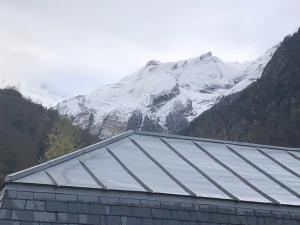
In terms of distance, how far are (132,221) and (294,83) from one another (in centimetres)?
6274

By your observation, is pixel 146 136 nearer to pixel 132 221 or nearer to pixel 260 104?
pixel 132 221

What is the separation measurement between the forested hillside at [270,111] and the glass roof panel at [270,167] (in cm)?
4514

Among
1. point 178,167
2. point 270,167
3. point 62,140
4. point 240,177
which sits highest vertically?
point 62,140

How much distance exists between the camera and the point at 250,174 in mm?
13859

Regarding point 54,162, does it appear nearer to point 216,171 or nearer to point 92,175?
point 92,175

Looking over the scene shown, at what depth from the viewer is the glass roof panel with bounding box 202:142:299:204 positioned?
12938 mm

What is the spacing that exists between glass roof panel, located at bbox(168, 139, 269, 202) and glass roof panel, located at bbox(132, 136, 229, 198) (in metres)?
0.31

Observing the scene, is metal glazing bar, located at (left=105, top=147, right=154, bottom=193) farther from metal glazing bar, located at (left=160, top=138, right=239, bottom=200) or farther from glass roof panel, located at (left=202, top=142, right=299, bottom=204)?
glass roof panel, located at (left=202, top=142, right=299, bottom=204)

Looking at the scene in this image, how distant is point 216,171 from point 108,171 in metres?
2.89

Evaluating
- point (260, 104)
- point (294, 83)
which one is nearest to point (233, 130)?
point (260, 104)

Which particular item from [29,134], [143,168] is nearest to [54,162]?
[143,168]

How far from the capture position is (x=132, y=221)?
11.0 m

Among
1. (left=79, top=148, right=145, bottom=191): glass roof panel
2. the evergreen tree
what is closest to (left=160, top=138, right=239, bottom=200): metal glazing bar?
(left=79, top=148, right=145, bottom=191): glass roof panel

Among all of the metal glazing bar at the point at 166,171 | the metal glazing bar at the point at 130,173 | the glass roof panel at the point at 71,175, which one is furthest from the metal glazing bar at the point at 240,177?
the glass roof panel at the point at 71,175
